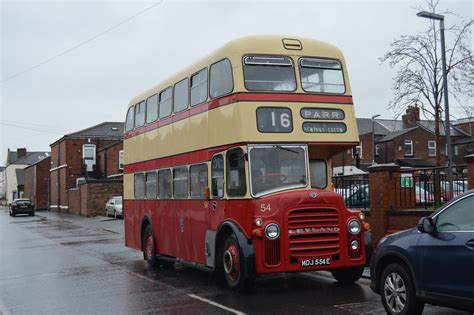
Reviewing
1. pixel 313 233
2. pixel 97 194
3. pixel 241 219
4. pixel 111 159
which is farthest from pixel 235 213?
pixel 111 159

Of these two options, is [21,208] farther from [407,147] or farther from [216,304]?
[216,304]

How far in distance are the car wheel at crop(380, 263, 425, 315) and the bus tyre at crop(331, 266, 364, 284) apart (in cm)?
271

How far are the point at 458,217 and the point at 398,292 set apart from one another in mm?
1290

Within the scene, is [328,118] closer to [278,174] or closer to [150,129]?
[278,174]

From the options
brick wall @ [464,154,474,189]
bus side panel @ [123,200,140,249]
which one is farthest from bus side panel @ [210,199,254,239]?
bus side panel @ [123,200,140,249]

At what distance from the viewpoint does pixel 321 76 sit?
10414 millimetres

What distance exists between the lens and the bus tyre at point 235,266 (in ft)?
30.4

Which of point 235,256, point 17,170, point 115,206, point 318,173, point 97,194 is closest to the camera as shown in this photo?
point 235,256

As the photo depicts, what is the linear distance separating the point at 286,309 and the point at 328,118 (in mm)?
3619

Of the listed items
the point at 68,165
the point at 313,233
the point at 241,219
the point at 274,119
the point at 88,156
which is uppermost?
the point at 88,156

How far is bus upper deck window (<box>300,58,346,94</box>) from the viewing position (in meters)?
10.3

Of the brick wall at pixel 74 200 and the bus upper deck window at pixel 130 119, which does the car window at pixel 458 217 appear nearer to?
the bus upper deck window at pixel 130 119

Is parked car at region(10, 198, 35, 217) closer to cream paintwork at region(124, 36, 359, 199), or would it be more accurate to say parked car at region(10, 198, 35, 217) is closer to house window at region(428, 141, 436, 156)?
house window at region(428, 141, 436, 156)

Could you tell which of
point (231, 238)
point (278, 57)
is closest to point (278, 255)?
point (231, 238)
